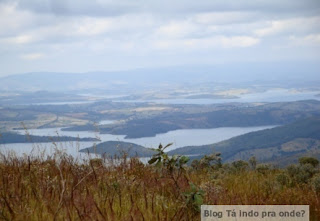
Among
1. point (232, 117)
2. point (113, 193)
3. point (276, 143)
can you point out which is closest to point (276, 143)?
point (276, 143)

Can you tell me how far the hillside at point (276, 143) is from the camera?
9838 centimetres

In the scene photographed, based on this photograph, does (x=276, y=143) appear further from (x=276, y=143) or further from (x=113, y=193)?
(x=113, y=193)

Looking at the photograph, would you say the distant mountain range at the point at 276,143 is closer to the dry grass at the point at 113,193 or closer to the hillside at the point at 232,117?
the hillside at the point at 232,117

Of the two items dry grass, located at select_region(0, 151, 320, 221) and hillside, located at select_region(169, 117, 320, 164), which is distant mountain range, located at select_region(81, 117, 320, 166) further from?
dry grass, located at select_region(0, 151, 320, 221)

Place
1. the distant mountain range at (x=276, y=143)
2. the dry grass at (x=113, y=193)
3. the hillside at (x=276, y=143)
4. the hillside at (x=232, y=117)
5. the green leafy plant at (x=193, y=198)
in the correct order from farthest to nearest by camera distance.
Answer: the hillside at (x=232, y=117)
the hillside at (x=276, y=143)
the distant mountain range at (x=276, y=143)
the green leafy plant at (x=193, y=198)
the dry grass at (x=113, y=193)

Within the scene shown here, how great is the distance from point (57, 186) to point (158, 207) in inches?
49.8

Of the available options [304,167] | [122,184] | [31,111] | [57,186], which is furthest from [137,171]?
[31,111]

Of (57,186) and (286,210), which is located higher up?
(57,186)

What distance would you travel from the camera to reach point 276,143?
11569 centimetres

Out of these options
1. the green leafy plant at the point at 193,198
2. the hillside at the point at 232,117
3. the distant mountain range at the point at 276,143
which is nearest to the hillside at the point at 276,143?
the distant mountain range at the point at 276,143

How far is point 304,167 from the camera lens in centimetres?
827

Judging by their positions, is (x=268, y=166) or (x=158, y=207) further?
(x=268, y=166)

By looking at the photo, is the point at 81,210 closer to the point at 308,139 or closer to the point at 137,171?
the point at 137,171

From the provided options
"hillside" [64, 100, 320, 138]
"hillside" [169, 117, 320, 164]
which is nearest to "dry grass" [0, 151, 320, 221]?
"hillside" [169, 117, 320, 164]
